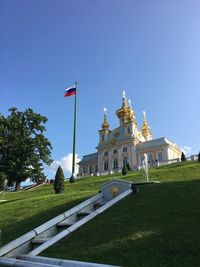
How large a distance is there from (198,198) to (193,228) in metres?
2.96

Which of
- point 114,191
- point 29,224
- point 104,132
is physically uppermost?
point 104,132

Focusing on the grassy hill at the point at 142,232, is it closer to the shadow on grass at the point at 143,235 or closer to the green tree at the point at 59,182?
the shadow on grass at the point at 143,235

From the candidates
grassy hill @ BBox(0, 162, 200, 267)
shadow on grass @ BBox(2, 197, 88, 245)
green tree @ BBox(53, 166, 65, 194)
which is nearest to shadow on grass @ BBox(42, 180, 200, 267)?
grassy hill @ BBox(0, 162, 200, 267)

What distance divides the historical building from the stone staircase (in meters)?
52.8

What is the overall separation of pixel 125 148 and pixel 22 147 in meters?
33.4

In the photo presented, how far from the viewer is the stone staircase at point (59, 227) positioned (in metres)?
8.52

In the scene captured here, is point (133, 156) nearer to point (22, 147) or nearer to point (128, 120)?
point (128, 120)

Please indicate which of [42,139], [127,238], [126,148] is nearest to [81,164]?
[126,148]

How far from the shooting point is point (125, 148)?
75438 mm

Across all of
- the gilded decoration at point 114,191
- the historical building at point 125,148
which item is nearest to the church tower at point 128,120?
the historical building at point 125,148

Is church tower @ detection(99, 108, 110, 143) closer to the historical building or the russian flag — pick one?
the historical building

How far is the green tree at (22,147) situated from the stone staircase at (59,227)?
3567 cm

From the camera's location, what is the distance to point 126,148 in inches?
2960

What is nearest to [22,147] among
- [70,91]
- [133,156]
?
[70,91]
